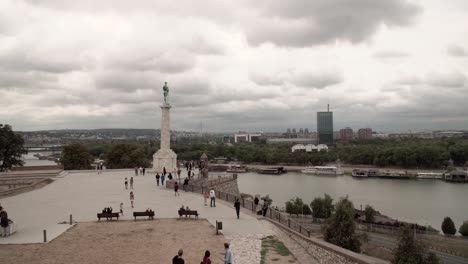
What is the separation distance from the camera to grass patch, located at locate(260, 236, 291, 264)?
12880mm

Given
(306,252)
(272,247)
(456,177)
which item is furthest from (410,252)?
(456,177)

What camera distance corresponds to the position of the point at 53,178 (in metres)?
32.6

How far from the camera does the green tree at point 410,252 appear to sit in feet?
57.7

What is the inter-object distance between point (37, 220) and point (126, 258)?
23.2 feet

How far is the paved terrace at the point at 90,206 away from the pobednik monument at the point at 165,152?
5.20 meters

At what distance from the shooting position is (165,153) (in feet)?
118

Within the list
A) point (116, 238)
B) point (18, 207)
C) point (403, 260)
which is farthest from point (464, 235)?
point (18, 207)

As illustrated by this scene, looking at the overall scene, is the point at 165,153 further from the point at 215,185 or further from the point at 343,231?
the point at 343,231

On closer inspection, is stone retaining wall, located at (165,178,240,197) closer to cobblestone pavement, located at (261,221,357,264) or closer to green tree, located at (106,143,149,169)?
cobblestone pavement, located at (261,221,357,264)

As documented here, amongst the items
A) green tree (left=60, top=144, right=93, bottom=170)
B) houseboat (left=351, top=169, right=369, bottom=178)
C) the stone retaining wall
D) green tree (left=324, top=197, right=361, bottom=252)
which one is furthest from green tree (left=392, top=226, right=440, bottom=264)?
houseboat (left=351, top=169, right=369, bottom=178)

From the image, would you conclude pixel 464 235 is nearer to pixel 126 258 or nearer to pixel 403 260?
pixel 403 260

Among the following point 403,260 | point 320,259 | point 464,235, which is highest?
point 320,259

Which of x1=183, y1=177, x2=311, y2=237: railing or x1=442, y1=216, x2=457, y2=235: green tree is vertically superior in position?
x1=183, y1=177, x2=311, y2=237: railing

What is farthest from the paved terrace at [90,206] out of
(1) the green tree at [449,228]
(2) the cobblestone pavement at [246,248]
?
(1) the green tree at [449,228]
